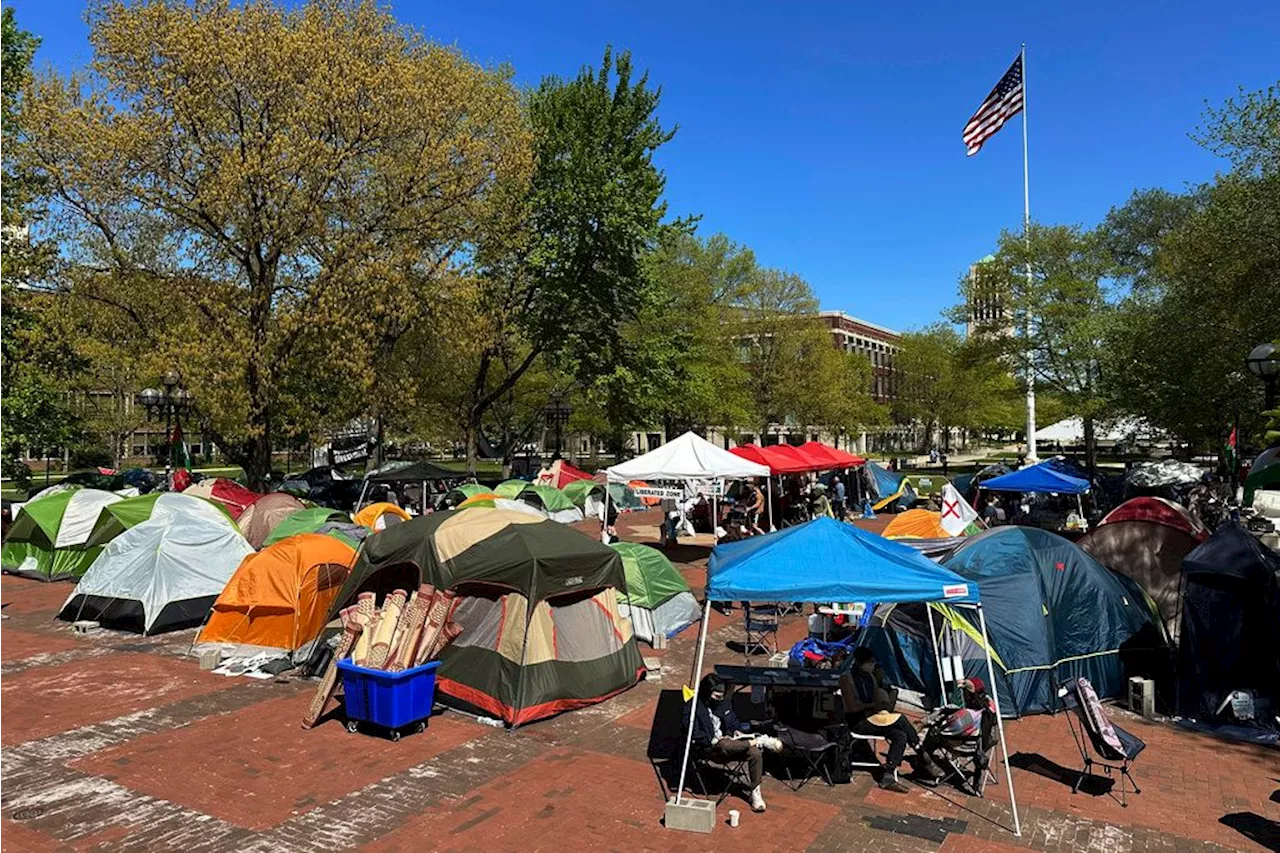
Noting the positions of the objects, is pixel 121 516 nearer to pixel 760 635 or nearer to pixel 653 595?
pixel 653 595

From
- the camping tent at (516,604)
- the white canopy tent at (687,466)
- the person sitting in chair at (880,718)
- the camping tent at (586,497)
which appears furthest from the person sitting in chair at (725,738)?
the camping tent at (586,497)

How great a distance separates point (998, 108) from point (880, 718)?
36.6 m

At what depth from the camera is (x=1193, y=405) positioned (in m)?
27.7

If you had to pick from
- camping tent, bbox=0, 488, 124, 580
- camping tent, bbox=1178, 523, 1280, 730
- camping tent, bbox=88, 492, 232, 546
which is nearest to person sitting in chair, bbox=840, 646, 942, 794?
camping tent, bbox=1178, 523, 1280, 730

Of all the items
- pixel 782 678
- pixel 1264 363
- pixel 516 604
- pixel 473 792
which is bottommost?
pixel 473 792

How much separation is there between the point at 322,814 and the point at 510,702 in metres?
2.65

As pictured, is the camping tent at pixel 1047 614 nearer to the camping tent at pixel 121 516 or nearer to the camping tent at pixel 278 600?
the camping tent at pixel 278 600

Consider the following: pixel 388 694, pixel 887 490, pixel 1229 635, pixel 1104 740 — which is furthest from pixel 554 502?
pixel 1104 740

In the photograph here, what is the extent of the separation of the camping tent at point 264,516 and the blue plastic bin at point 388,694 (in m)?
11.2

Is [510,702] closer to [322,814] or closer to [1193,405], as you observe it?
[322,814]

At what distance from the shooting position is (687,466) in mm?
20906

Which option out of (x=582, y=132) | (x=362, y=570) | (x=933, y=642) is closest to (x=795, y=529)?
→ (x=933, y=642)

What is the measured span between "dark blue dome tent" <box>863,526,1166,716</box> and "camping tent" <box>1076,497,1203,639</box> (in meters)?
3.49

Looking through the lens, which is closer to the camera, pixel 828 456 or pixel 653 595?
pixel 653 595
